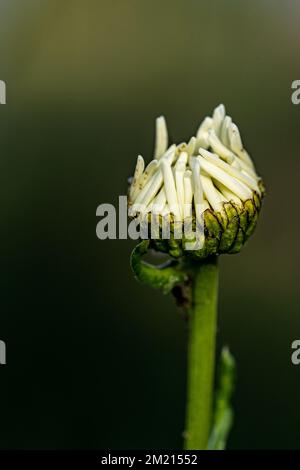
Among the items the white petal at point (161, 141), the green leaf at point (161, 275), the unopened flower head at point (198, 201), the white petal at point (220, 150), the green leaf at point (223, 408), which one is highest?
the white petal at point (161, 141)

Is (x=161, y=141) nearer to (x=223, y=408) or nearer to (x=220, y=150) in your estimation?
(x=220, y=150)

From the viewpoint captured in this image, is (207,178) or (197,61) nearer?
(207,178)

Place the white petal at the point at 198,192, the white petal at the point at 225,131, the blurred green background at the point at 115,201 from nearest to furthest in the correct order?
1. the white petal at the point at 198,192
2. the white petal at the point at 225,131
3. the blurred green background at the point at 115,201

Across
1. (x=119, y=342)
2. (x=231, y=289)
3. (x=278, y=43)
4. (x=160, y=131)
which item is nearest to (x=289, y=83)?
(x=278, y=43)

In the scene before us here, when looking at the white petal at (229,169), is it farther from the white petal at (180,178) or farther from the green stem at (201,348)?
the green stem at (201,348)

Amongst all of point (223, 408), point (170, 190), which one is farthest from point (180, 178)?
point (223, 408)

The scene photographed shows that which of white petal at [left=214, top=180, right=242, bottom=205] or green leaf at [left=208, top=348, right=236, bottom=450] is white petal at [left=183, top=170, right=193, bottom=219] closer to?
white petal at [left=214, top=180, right=242, bottom=205]

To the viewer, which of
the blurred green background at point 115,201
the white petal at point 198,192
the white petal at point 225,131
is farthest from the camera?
the blurred green background at point 115,201

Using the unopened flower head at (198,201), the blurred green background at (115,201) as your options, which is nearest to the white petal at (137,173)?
the unopened flower head at (198,201)

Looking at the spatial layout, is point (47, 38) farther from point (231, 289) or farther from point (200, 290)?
point (200, 290)
